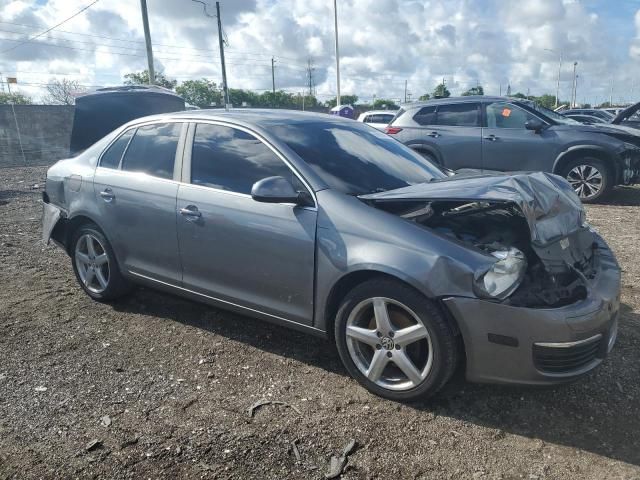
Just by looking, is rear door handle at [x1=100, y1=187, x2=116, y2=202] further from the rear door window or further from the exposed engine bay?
the rear door window

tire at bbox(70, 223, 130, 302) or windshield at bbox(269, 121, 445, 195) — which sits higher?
windshield at bbox(269, 121, 445, 195)

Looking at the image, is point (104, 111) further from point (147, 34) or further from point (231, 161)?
point (147, 34)

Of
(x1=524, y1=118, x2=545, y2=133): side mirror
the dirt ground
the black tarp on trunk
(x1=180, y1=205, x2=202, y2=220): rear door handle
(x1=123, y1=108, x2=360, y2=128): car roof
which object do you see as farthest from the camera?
the black tarp on trunk

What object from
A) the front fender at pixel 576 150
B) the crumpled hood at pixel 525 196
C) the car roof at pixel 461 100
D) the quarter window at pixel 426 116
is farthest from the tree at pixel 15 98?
the crumpled hood at pixel 525 196

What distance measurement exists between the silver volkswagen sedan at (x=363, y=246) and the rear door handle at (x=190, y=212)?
0.02m

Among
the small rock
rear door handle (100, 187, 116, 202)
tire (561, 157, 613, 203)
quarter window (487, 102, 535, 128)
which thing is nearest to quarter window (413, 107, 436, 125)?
quarter window (487, 102, 535, 128)

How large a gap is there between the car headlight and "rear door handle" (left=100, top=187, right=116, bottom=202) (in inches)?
117

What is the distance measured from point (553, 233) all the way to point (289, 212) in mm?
1584

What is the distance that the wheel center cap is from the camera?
9.77ft

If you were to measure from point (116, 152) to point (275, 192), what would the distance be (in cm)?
197

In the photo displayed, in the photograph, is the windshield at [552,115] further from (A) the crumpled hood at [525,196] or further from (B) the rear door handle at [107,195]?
(B) the rear door handle at [107,195]

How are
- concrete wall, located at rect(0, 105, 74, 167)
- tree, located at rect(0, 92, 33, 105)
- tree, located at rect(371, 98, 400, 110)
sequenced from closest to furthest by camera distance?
concrete wall, located at rect(0, 105, 74, 167) < tree, located at rect(371, 98, 400, 110) < tree, located at rect(0, 92, 33, 105)

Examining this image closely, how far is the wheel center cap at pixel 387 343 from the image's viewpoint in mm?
2978

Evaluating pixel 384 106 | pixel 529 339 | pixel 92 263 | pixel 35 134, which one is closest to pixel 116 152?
pixel 92 263
